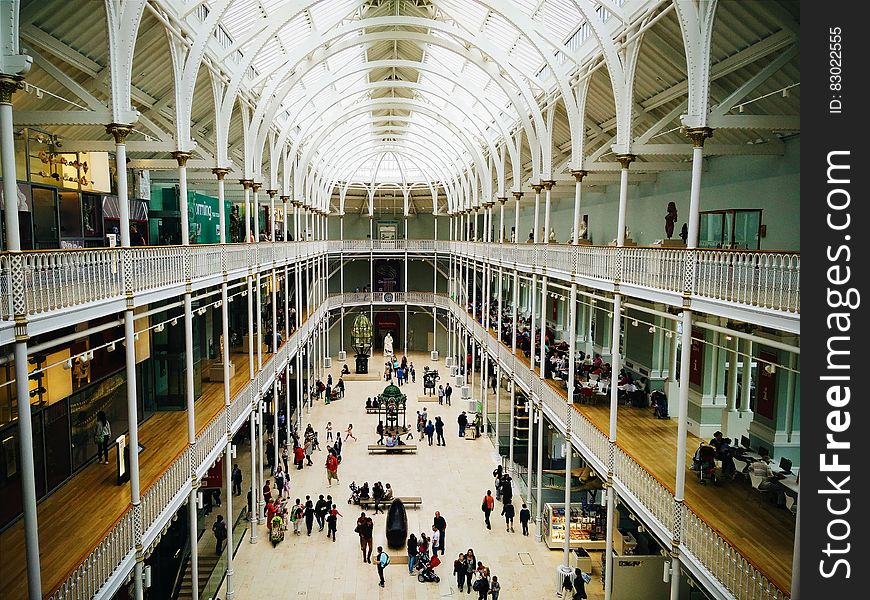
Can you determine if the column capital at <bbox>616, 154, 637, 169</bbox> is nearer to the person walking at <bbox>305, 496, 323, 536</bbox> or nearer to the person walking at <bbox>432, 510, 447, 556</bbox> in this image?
the person walking at <bbox>432, 510, 447, 556</bbox>

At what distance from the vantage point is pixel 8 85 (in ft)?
20.2

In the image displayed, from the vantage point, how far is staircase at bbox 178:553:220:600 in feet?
45.8

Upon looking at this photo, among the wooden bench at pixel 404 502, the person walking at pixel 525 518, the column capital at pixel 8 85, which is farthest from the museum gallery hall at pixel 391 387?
the person walking at pixel 525 518

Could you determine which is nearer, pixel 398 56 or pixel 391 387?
pixel 391 387

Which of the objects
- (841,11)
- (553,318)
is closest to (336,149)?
(553,318)

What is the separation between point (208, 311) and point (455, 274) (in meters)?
21.8

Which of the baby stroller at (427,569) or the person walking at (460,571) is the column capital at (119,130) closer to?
the person walking at (460,571)

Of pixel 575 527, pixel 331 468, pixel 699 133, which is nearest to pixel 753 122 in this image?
pixel 699 133

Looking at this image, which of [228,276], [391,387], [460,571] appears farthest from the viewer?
[391,387]

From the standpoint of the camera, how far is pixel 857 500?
4.29 m

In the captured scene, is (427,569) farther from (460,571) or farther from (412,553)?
(460,571)

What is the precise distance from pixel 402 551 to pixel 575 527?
16.0 ft

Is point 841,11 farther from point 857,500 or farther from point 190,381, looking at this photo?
point 190,381

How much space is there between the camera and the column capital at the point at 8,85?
6.08 metres
